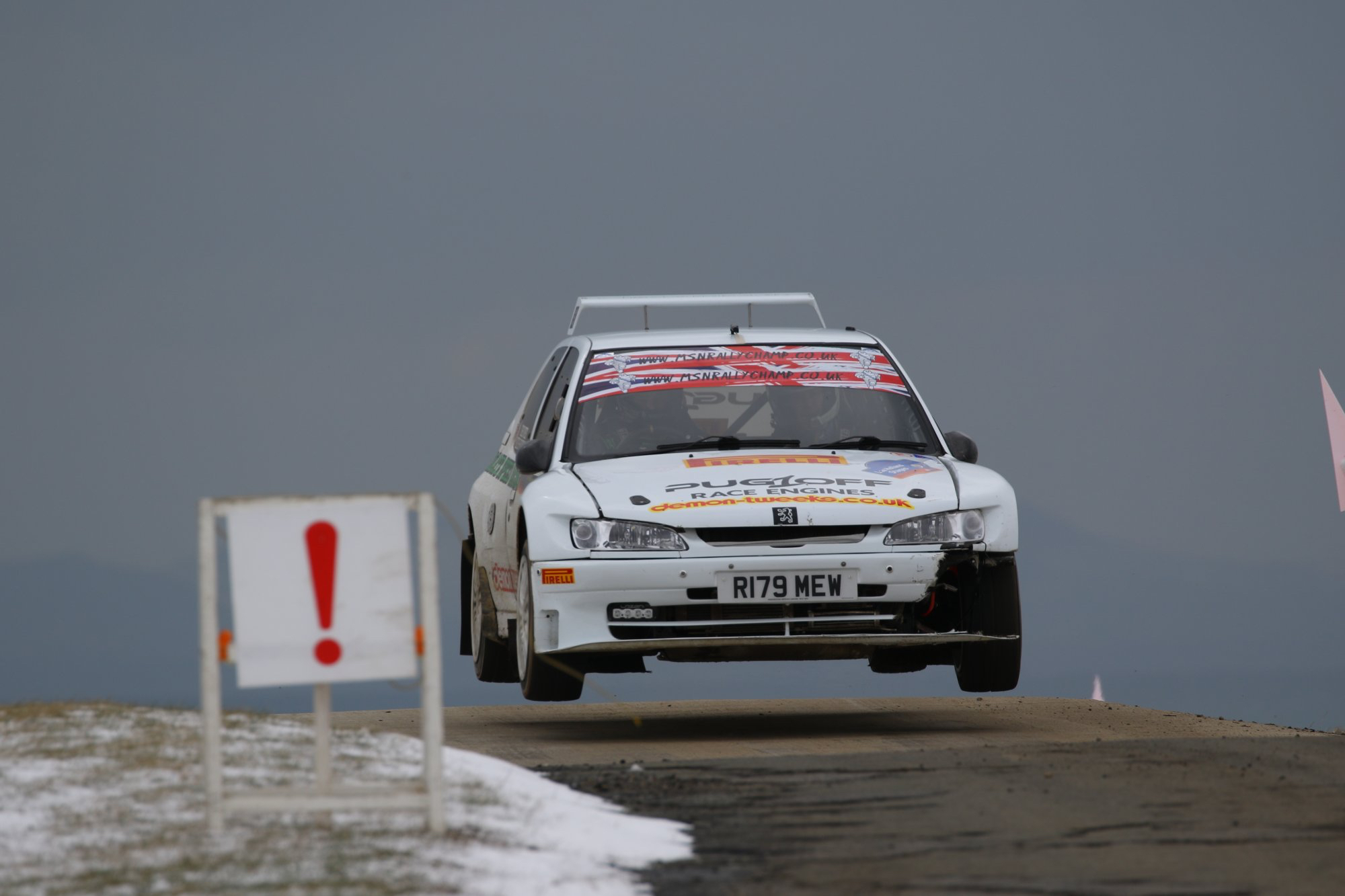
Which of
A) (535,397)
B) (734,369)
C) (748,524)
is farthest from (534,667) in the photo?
(535,397)

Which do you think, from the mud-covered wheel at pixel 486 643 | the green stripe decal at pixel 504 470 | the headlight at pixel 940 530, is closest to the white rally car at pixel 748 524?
the headlight at pixel 940 530

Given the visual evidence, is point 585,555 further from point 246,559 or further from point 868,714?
point 246,559

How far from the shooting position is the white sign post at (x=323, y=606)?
590cm

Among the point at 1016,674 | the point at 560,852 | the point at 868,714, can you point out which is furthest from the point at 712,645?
the point at 560,852

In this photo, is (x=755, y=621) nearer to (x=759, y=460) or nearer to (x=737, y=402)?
(x=759, y=460)

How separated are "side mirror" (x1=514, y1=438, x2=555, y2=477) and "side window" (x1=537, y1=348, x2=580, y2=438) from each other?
0.50 m

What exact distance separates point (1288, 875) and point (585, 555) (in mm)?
4357

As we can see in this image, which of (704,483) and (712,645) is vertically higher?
(704,483)

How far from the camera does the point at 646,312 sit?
491 inches

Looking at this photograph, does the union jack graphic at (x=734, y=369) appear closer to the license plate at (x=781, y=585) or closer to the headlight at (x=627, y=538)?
the headlight at (x=627, y=538)

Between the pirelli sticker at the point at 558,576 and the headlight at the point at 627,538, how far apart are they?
12cm

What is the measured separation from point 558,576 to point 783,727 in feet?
6.12

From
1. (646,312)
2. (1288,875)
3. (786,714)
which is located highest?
(646,312)

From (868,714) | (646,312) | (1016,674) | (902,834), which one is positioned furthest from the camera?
(646,312)
